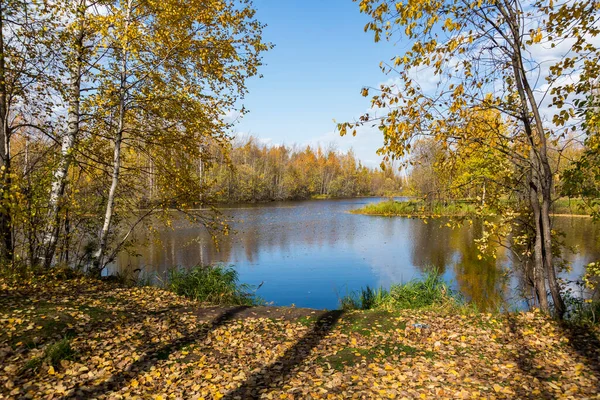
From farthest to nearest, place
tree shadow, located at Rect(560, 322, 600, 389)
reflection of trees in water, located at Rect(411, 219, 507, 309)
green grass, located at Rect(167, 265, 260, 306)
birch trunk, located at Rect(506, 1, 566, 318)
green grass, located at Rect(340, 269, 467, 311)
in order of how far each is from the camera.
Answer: reflection of trees in water, located at Rect(411, 219, 507, 309) < green grass, located at Rect(167, 265, 260, 306) < green grass, located at Rect(340, 269, 467, 311) < birch trunk, located at Rect(506, 1, 566, 318) < tree shadow, located at Rect(560, 322, 600, 389)

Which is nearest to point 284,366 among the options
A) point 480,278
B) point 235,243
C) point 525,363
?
point 525,363

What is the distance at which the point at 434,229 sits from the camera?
21562mm

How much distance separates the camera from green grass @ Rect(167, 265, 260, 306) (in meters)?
7.56

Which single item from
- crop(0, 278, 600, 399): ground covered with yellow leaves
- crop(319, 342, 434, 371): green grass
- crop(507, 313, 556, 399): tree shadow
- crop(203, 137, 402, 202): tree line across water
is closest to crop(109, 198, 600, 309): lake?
crop(507, 313, 556, 399): tree shadow

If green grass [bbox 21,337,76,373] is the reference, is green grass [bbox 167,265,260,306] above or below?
below

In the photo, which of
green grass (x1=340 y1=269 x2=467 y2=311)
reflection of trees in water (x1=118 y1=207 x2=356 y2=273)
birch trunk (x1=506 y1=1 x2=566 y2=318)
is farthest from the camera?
reflection of trees in water (x1=118 y1=207 x2=356 y2=273)

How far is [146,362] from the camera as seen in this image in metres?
4.01

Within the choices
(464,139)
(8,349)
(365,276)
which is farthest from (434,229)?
(8,349)

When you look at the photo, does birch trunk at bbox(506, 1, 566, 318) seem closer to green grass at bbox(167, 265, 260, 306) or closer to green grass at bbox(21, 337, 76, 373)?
green grass at bbox(167, 265, 260, 306)

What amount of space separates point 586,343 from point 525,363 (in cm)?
106

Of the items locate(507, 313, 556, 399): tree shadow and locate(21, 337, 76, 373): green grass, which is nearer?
locate(507, 313, 556, 399): tree shadow

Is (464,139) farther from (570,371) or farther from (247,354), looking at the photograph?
(247,354)

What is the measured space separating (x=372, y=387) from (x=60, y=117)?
7.29 metres

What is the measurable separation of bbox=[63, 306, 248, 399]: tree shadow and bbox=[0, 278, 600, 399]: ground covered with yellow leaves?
0.04 ft
